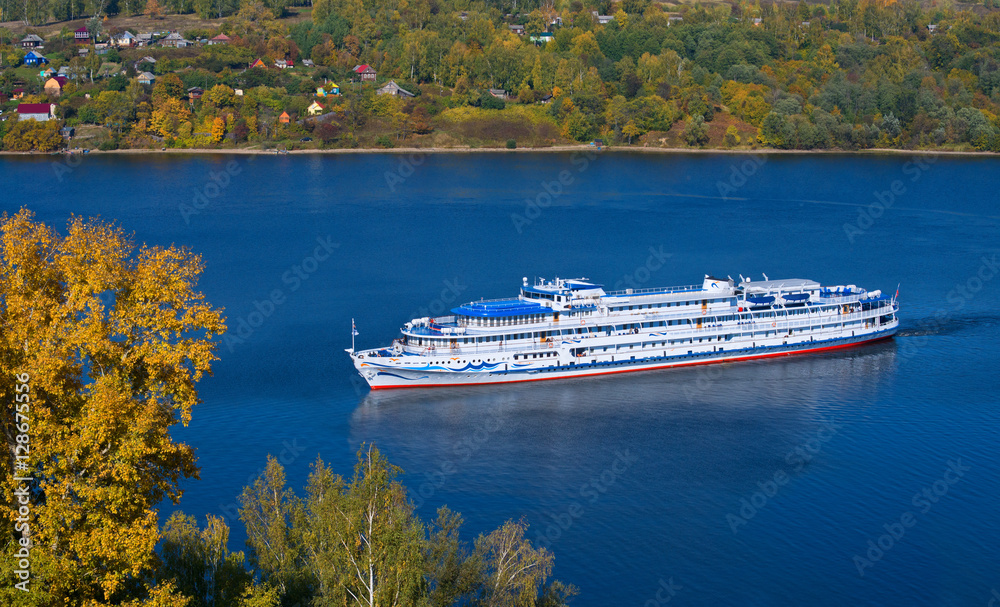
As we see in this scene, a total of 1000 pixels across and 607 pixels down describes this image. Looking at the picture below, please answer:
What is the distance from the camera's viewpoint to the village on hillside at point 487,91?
162250 millimetres

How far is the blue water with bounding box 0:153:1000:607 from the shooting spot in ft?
136

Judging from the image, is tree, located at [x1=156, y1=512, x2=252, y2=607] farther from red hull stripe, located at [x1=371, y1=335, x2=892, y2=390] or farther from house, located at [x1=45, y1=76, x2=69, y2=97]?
house, located at [x1=45, y1=76, x2=69, y2=97]

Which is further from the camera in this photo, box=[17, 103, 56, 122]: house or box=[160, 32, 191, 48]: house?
box=[160, 32, 191, 48]: house

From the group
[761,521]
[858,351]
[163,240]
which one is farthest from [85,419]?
[163,240]

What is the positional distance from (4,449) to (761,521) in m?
31.1

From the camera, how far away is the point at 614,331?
64562 mm

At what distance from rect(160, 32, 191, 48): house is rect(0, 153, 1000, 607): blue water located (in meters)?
81.6

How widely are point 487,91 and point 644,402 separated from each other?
406 feet

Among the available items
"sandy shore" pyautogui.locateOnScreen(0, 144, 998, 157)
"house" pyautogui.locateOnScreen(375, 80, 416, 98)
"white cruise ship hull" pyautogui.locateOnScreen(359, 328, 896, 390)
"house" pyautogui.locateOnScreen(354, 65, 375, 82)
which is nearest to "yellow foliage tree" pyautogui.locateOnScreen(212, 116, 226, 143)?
"sandy shore" pyautogui.locateOnScreen(0, 144, 998, 157)

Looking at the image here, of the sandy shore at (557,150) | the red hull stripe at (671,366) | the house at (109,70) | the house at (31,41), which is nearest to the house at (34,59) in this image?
the house at (31,41)

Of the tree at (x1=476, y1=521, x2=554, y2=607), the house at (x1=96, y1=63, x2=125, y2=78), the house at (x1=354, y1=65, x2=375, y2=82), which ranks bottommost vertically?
the house at (x1=96, y1=63, x2=125, y2=78)

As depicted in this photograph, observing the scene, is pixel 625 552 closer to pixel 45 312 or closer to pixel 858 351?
pixel 45 312

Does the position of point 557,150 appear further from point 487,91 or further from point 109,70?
point 109,70

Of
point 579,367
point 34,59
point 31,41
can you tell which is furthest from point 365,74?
point 579,367
